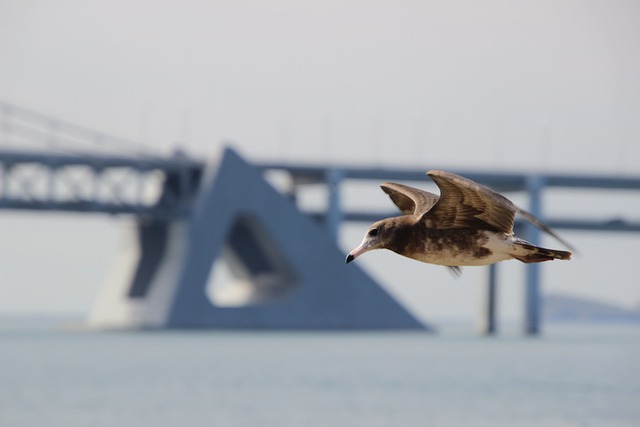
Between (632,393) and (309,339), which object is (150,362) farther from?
(309,339)

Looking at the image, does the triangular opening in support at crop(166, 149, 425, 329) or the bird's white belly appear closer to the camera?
the bird's white belly

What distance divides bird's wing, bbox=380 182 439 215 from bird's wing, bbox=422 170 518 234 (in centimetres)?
43

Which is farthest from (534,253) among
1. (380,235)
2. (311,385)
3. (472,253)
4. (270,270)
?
(270,270)

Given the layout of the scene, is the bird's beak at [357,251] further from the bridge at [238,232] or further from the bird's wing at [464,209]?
the bridge at [238,232]

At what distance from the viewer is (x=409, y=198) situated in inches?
508

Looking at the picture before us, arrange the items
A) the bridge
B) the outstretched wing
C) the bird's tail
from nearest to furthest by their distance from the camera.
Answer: the outstretched wing < the bird's tail < the bridge

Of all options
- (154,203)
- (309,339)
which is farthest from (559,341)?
(154,203)

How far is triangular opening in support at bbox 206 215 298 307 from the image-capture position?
81312mm

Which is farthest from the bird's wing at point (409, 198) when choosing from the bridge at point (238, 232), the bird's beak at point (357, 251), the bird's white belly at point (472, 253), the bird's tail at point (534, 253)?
the bridge at point (238, 232)

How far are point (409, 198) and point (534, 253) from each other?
2058 millimetres

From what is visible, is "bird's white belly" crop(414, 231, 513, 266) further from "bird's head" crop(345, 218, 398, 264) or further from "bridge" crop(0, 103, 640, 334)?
"bridge" crop(0, 103, 640, 334)

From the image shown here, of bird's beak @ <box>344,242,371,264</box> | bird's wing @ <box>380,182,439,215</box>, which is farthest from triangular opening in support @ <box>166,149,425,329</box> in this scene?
bird's beak @ <box>344,242,371,264</box>

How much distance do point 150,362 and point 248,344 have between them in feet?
77.6

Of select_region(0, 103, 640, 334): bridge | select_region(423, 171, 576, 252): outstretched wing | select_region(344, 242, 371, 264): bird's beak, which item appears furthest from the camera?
select_region(0, 103, 640, 334): bridge
